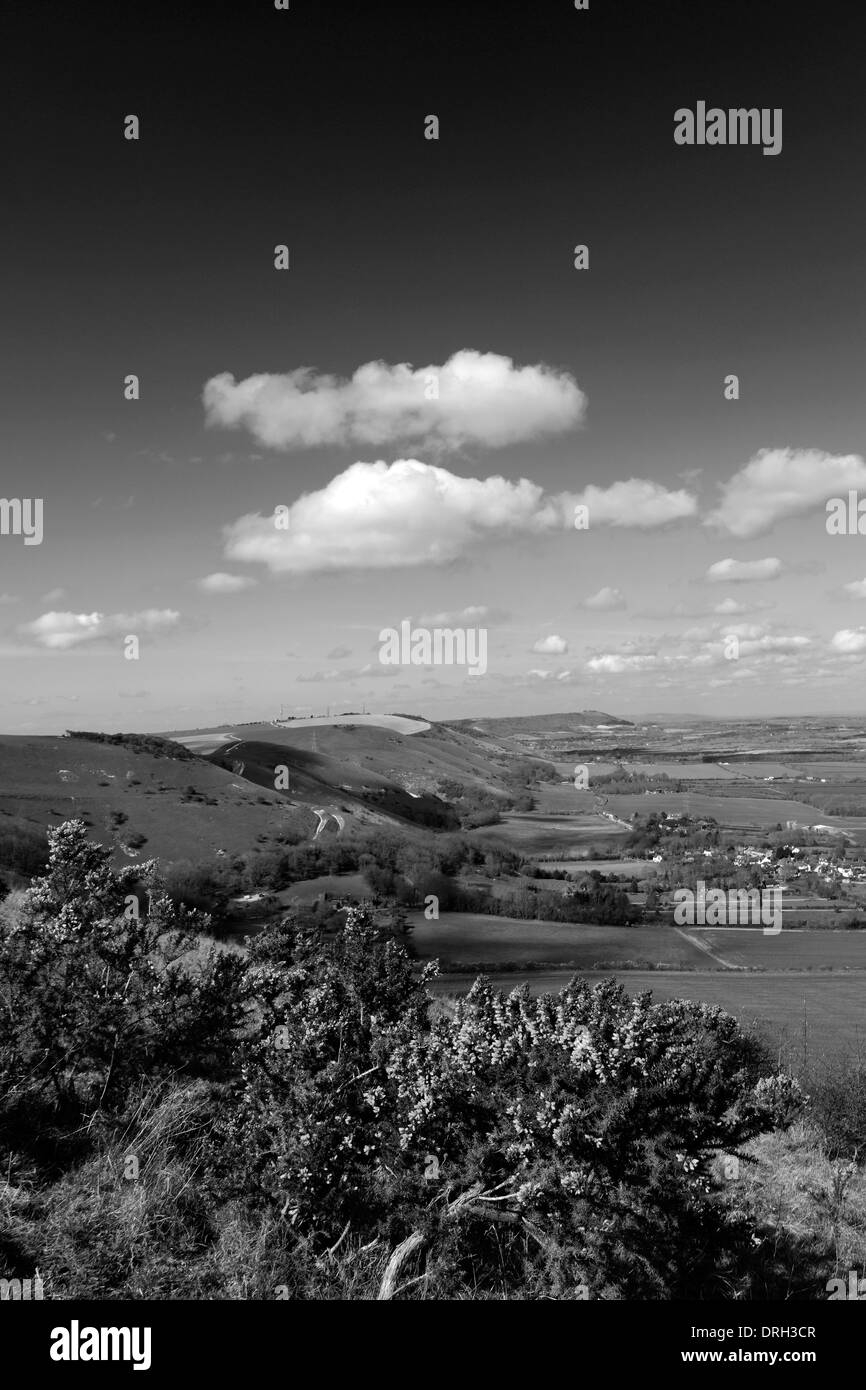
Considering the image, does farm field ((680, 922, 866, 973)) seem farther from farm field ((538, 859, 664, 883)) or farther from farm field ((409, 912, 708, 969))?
farm field ((538, 859, 664, 883))

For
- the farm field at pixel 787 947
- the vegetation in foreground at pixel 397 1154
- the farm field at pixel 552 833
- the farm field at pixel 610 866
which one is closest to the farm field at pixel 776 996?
the farm field at pixel 787 947

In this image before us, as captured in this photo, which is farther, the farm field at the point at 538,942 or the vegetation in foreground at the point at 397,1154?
the farm field at the point at 538,942

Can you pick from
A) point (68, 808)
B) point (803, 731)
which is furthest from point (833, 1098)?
point (803, 731)

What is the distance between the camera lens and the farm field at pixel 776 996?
25516mm

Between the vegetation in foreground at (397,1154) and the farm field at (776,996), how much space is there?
18.6 m

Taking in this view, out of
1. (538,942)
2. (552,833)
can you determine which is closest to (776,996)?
(538,942)

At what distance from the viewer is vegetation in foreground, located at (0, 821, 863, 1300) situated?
464 centimetres

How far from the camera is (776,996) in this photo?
3406 centimetres

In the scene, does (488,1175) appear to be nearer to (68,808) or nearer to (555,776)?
(68,808)

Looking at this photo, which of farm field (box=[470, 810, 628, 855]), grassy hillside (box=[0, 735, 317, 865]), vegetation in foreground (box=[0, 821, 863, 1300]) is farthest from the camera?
farm field (box=[470, 810, 628, 855])

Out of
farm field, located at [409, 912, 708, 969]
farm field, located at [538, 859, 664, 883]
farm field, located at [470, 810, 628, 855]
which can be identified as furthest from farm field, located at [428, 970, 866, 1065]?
farm field, located at [470, 810, 628, 855]

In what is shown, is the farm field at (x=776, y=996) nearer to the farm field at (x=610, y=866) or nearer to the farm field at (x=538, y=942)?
the farm field at (x=538, y=942)

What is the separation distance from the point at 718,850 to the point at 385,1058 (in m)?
77.3

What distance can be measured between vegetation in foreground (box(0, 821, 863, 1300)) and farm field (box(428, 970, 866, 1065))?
732 inches
